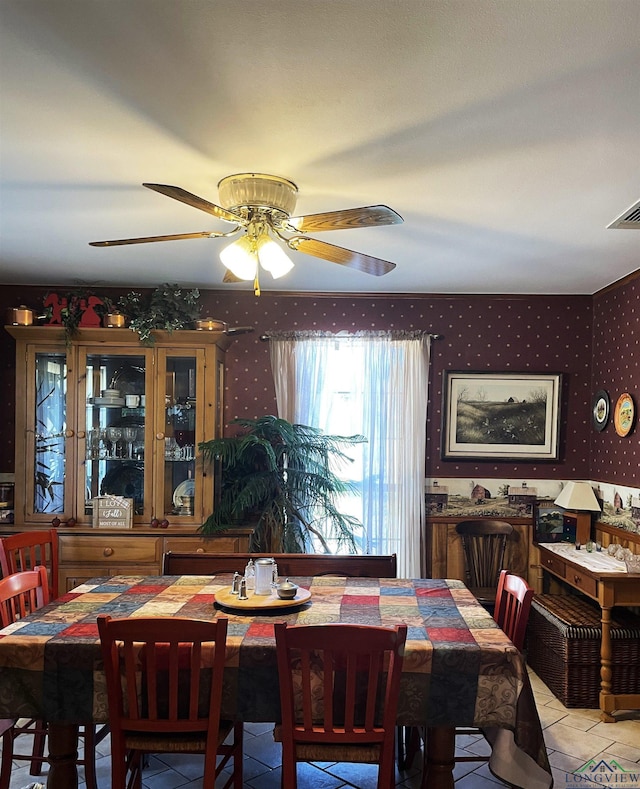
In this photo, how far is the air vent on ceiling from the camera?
9.93ft

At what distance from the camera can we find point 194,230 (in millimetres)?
3557

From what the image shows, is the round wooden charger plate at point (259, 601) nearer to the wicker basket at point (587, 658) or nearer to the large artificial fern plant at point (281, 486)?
the large artificial fern plant at point (281, 486)

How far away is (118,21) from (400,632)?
1782 millimetres

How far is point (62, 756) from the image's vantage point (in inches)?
89.6

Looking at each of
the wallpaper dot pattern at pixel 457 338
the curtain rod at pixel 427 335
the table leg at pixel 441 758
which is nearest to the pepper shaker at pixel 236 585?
the table leg at pixel 441 758

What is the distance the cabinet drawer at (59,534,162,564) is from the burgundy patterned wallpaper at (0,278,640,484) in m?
0.88

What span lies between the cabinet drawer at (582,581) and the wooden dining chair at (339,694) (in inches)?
77.2

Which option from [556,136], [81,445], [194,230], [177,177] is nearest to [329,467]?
[81,445]

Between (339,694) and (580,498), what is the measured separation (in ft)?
9.49

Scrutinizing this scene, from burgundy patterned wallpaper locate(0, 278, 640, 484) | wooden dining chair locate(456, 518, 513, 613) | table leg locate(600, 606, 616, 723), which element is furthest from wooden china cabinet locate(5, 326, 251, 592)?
table leg locate(600, 606, 616, 723)

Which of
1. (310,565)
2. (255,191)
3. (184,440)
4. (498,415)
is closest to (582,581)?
(498,415)

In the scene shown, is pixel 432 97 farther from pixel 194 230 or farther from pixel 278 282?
pixel 278 282

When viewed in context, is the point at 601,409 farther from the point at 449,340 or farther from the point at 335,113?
the point at 335,113

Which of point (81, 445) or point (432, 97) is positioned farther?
point (81, 445)
